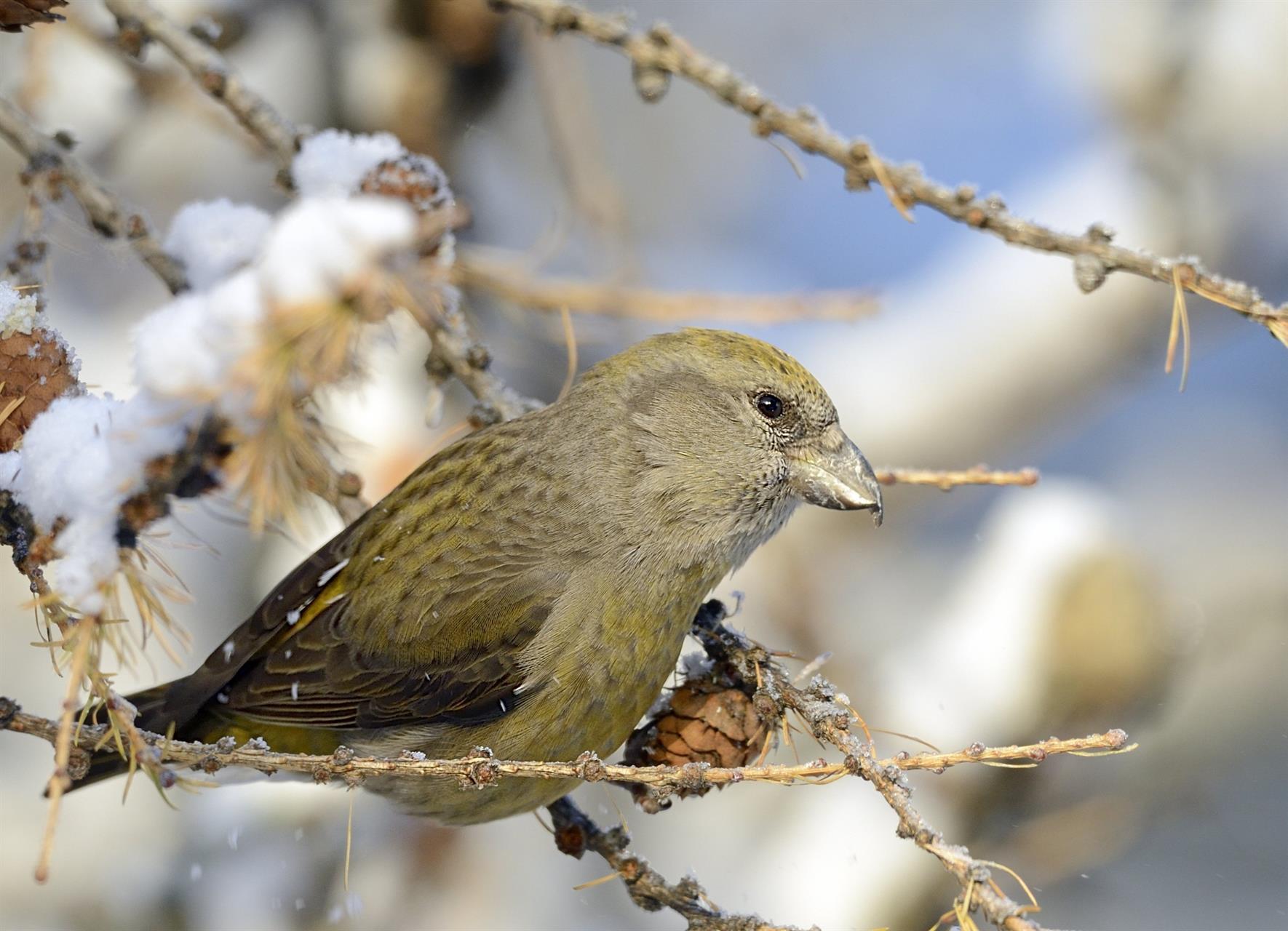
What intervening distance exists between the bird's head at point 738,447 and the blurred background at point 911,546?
98 centimetres

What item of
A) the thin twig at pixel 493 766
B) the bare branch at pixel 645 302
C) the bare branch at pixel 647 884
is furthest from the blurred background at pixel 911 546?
the thin twig at pixel 493 766

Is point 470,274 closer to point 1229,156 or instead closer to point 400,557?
point 400,557

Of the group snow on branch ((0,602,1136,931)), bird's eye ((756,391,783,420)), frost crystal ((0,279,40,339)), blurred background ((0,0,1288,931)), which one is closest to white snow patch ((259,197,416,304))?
snow on branch ((0,602,1136,931))

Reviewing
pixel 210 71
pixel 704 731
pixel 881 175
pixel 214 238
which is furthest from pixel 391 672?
pixel 881 175

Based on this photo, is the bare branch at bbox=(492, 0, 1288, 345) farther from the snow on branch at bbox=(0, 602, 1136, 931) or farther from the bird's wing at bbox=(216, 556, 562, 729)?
the bird's wing at bbox=(216, 556, 562, 729)

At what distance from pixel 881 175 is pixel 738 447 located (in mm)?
683

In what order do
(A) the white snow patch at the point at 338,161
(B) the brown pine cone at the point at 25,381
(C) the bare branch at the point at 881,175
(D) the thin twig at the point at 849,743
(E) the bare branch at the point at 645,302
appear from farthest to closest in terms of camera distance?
(E) the bare branch at the point at 645,302, (A) the white snow patch at the point at 338,161, (C) the bare branch at the point at 881,175, (B) the brown pine cone at the point at 25,381, (D) the thin twig at the point at 849,743

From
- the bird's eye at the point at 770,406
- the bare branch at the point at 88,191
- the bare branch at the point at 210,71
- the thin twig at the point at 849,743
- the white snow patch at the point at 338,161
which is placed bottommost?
the thin twig at the point at 849,743

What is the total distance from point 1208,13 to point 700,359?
3.48 m

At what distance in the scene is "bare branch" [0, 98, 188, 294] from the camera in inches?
89.0

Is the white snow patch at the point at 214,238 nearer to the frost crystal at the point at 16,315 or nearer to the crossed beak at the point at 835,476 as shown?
the frost crystal at the point at 16,315

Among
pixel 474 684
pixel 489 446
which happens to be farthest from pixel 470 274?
pixel 474 684

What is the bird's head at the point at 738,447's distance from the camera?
2469 mm

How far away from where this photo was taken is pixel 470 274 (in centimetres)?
239
